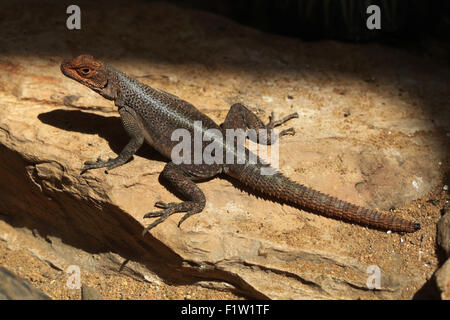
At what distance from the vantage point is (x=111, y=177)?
4906 mm

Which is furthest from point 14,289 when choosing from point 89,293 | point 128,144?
point 128,144

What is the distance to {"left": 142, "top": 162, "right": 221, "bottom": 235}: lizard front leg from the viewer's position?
4711mm

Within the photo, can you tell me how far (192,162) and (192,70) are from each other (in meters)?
2.19

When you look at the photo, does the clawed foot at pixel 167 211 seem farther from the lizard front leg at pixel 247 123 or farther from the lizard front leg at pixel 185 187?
the lizard front leg at pixel 247 123

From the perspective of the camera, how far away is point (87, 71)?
5078 mm

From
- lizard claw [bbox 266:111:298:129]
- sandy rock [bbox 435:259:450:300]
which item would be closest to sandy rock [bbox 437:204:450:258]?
sandy rock [bbox 435:259:450:300]

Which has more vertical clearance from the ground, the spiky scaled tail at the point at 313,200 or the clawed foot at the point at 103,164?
the clawed foot at the point at 103,164

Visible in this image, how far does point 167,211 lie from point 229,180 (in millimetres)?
868

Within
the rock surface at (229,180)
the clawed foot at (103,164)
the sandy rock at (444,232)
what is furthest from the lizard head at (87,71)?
the sandy rock at (444,232)

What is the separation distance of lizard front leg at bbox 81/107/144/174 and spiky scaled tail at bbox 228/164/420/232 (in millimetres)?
1074

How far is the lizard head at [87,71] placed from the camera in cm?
506

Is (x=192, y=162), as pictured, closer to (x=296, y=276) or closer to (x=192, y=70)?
(x=296, y=276)

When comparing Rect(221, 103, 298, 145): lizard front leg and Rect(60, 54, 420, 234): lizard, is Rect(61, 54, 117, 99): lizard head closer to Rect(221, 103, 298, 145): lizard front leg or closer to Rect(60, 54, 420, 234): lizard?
Rect(60, 54, 420, 234): lizard

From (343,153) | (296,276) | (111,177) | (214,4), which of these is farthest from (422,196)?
(214,4)
